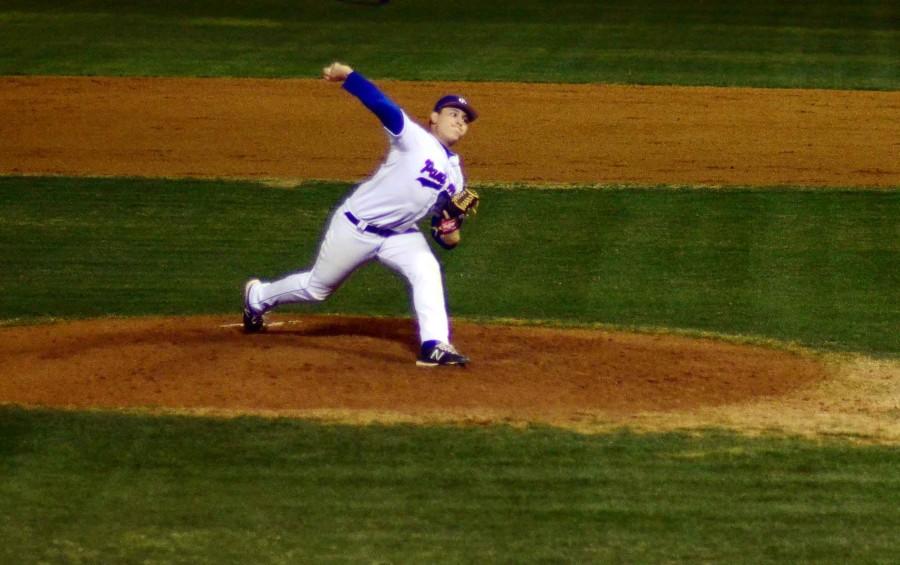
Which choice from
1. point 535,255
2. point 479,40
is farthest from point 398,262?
point 479,40

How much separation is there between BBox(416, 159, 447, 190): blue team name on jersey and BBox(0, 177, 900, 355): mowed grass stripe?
2.69 meters

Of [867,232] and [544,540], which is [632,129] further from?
[544,540]

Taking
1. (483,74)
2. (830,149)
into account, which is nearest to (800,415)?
(830,149)

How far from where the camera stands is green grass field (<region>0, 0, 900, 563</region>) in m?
7.21

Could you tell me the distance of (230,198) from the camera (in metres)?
16.3

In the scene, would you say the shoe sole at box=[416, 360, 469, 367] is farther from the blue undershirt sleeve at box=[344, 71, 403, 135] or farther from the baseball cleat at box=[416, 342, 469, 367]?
the blue undershirt sleeve at box=[344, 71, 403, 135]

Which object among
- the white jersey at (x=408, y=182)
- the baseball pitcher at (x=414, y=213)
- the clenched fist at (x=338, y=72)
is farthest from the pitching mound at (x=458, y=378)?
the clenched fist at (x=338, y=72)

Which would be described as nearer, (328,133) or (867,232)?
(867,232)

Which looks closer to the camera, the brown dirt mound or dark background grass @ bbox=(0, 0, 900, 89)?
the brown dirt mound

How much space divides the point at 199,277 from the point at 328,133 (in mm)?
6412

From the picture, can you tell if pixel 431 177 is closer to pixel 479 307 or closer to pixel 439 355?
pixel 439 355

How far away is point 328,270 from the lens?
9.93m

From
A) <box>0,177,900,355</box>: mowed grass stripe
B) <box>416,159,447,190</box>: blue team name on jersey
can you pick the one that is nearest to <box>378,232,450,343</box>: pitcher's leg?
<box>416,159,447,190</box>: blue team name on jersey

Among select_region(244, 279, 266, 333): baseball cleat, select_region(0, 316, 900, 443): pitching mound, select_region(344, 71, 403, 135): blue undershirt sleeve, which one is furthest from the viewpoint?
select_region(244, 279, 266, 333): baseball cleat
